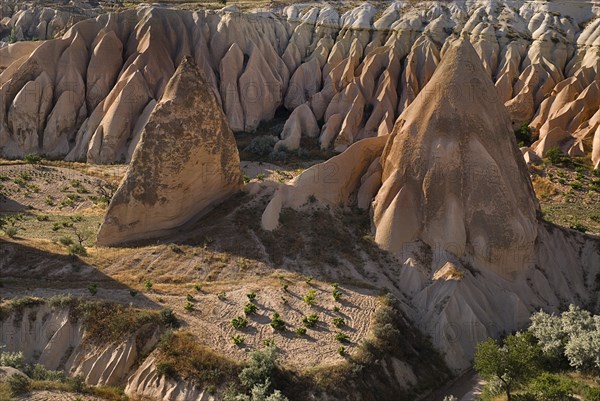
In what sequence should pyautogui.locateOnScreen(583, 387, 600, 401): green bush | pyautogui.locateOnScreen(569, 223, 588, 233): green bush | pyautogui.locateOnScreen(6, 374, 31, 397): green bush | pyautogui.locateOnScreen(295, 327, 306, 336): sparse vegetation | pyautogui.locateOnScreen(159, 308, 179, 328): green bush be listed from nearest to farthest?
pyautogui.locateOnScreen(6, 374, 31, 397): green bush < pyautogui.locateOnScreen(583, 387, 600, 401): green bush < pyautogui.locateOnScreen(159, 308, 179, 328): green bush < pyautogui.locateOnScreen(295, 327, 306, 336): sparse vegetation < pyautogui.locateOnScreen(569, 223, 588, 233): green bush

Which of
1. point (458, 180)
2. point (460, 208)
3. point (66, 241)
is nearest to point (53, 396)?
point (66, 241)

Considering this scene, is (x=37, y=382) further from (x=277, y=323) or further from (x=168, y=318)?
(x=277, y=323)

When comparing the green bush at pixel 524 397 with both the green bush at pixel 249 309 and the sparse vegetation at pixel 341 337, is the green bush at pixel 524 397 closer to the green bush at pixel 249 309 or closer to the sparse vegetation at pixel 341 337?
the sparse vegetation at pixel 341 337

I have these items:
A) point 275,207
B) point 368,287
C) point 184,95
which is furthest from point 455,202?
point 184,95

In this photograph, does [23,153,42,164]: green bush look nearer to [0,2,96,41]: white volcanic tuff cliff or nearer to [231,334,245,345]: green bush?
[231,334,245,345]: green bush

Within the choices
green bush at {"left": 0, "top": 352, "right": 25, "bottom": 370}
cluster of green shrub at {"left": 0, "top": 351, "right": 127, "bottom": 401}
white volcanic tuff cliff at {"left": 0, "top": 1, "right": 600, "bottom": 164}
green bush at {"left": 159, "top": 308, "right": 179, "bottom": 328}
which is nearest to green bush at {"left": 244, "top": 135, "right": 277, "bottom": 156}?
white volcanic tuff cliff at {"left": 0, "top": 1, "right": 600, "bottom": 164}

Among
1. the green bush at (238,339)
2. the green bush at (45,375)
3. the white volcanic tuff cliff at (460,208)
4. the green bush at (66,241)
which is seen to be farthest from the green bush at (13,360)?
the white volcanic tuff cliff at (460,208)
